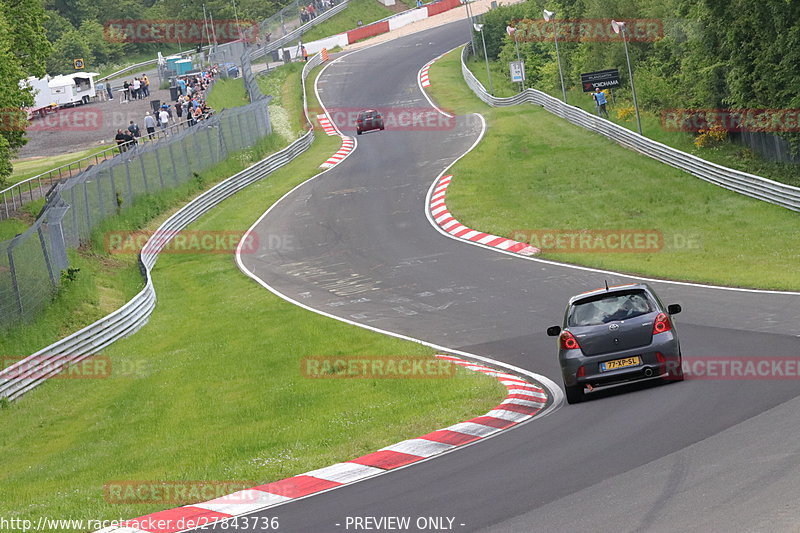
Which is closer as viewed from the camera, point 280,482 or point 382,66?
point 280,482

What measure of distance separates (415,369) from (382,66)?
63.9m

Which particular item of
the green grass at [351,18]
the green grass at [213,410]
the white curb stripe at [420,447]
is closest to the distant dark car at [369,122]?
the green grass at [213,410]

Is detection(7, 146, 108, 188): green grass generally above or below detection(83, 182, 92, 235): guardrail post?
above

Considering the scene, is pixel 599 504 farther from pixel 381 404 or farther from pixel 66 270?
pixel 66 270

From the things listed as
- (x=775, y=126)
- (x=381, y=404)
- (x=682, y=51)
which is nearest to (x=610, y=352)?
(x=381, y=404)

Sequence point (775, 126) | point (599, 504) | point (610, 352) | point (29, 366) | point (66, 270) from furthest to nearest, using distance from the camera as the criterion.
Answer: point (775, 126)
point (66, 270)
point (29, 366)
point (610, 352)
point (599, 504)

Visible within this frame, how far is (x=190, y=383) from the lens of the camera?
20891mm

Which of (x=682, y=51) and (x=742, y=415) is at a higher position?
(x=682, y=51)

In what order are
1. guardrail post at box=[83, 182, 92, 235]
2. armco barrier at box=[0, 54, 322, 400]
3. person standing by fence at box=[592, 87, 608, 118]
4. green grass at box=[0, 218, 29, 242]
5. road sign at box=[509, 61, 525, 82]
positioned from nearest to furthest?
armco barrier at box=[0, 54, 322, 400]
guardrail post at box=[83, 182, 92, 235]
green grass at box=[0, 218, 29, 242]
person standing by fence at box=[592, 87, 608, 118]
road sign at box=[509, 61, 525, 82]

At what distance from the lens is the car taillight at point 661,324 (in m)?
14.5

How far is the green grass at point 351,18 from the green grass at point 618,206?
43594mm

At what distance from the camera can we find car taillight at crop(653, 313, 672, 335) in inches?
572

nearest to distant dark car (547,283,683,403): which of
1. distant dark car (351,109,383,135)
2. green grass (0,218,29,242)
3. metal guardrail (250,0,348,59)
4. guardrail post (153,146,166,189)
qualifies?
green grass (0,218,29,242)

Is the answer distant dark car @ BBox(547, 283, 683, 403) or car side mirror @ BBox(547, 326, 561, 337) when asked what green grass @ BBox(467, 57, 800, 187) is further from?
distant dark car @ BBox(547, 283, 683, 403)
